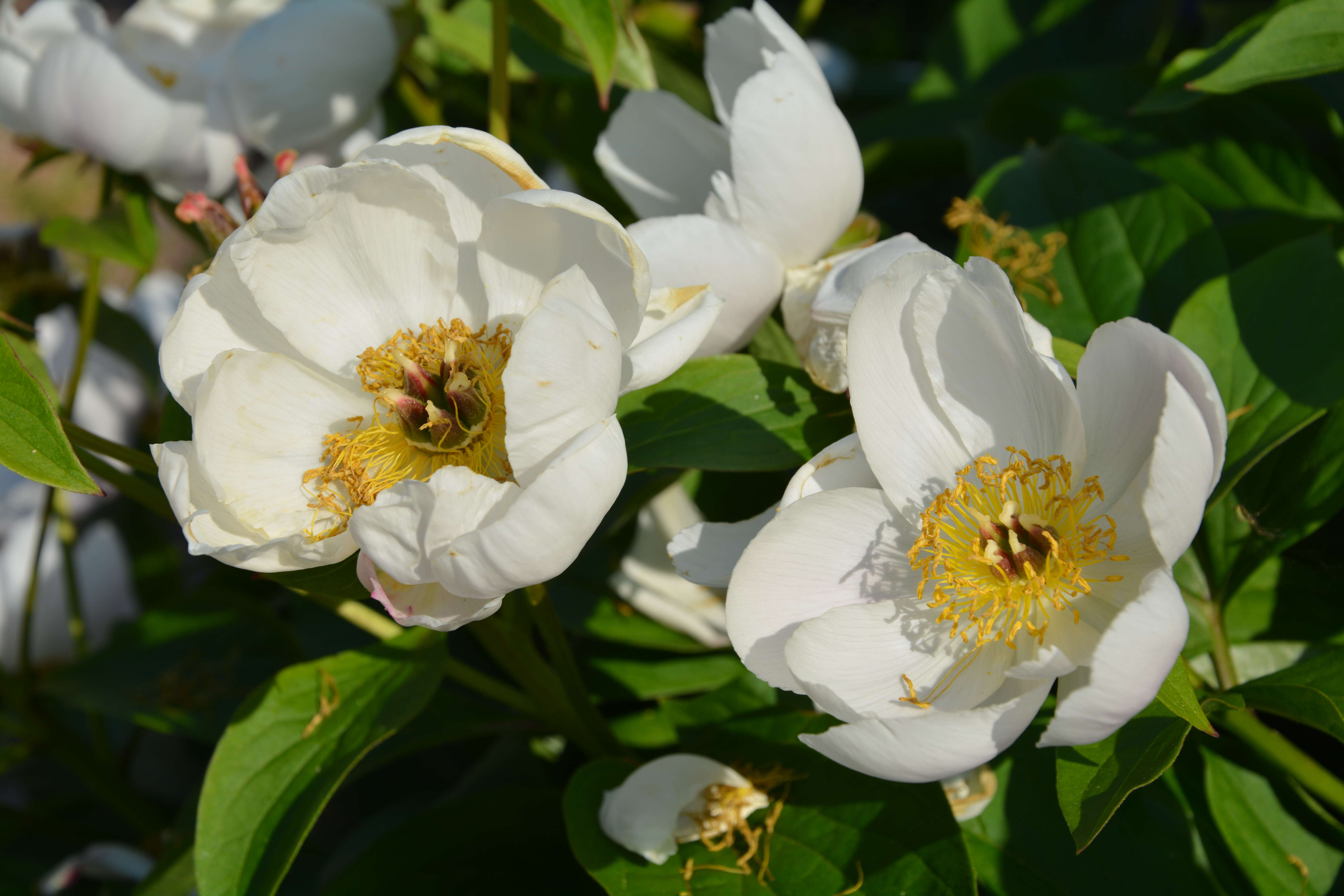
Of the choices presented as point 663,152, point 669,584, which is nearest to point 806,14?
point 663,152

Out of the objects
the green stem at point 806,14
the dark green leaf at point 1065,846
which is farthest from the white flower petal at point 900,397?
the green stem at point 806,14

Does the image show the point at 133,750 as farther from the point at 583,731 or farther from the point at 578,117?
the point at 578,117

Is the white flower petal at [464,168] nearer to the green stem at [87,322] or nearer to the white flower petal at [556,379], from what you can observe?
the white flower petal at [556,379]

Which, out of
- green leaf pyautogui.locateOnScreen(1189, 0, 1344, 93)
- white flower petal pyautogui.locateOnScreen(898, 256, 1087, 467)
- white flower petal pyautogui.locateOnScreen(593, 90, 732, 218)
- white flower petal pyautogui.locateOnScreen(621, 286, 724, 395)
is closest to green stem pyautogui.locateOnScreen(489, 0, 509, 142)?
white flower petal pyautogui.locateOnScreen(593, 90, 732, 218)

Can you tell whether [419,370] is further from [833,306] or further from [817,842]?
[817,842]

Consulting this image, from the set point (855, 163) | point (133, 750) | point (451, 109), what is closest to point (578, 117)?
point (451, 109)
